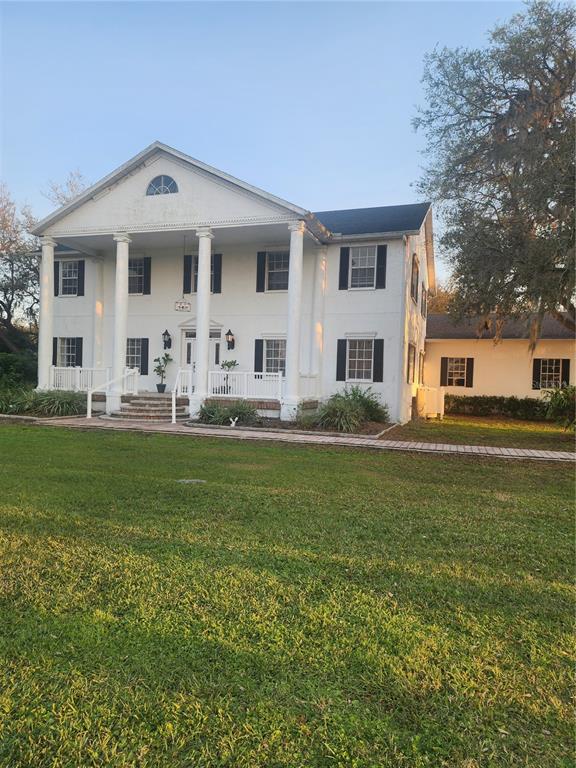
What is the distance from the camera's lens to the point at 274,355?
15930mm

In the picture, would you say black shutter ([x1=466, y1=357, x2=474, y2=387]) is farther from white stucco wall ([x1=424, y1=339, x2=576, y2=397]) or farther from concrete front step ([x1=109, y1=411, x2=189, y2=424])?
concrete front step ([x1=109, y1=411, x2=189, y2=424])

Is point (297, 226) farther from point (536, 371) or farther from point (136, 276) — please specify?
point (536, 371)

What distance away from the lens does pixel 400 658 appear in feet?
7.91

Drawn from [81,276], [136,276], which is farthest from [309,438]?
[81,276]

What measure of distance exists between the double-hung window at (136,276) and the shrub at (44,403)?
14.4 ft

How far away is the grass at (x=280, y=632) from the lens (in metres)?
1.88

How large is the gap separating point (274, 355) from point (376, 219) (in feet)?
18.5

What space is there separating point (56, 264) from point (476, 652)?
63.6 feet

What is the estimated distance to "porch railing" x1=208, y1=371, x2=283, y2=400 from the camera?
47.4 ft

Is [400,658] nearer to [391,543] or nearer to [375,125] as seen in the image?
[391,543]

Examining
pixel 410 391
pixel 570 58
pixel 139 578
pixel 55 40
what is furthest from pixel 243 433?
pixel 570 58

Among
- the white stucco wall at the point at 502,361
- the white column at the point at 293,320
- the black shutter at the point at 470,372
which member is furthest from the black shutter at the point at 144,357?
the black shutter at the point at 470,372

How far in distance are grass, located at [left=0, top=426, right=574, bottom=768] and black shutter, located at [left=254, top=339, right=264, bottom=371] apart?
10500 mm

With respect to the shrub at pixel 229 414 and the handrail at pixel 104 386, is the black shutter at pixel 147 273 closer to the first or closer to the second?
the handrail at pixel 104 386
